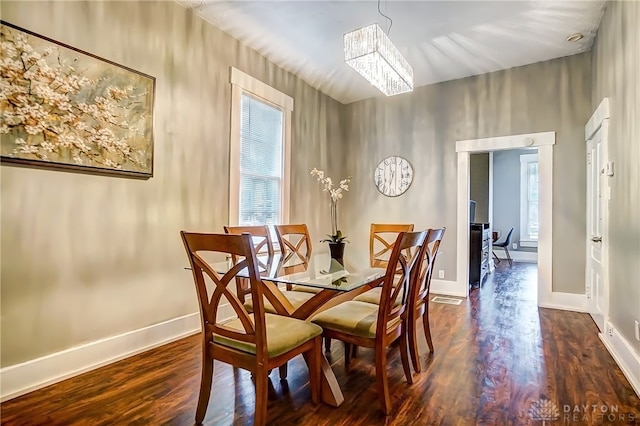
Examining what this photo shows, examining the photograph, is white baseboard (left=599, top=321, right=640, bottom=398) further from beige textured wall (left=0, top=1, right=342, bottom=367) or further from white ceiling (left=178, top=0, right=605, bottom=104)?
beige textured wall (left=0, top=1, right=342, bottom=367)

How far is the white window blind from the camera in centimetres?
381

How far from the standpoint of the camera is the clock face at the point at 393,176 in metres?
5.05

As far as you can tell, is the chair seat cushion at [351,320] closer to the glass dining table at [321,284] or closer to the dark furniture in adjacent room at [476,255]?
the glass dining table at [321,284]

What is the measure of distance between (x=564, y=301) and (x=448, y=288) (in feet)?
4.31

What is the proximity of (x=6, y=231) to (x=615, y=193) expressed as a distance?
431 centimetres

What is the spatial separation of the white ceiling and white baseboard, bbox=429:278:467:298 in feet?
9.40

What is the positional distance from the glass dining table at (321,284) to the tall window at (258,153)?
4.46 ft

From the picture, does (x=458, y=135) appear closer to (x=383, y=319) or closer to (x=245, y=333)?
(x=383, y=319)

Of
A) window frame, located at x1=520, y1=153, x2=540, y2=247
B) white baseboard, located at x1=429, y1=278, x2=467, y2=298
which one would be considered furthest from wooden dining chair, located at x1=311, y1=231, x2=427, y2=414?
window frame, located at x1=520, y1=153, x2=540, y2=247

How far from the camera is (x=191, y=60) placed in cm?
316

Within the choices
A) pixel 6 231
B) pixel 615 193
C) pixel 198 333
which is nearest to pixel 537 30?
pixel 615 193

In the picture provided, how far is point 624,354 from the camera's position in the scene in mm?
2412

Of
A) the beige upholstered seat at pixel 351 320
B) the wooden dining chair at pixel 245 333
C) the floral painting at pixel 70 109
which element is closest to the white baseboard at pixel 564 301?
the beige upholstered seat at pixel 351 320

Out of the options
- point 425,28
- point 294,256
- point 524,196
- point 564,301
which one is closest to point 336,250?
point 294,256
